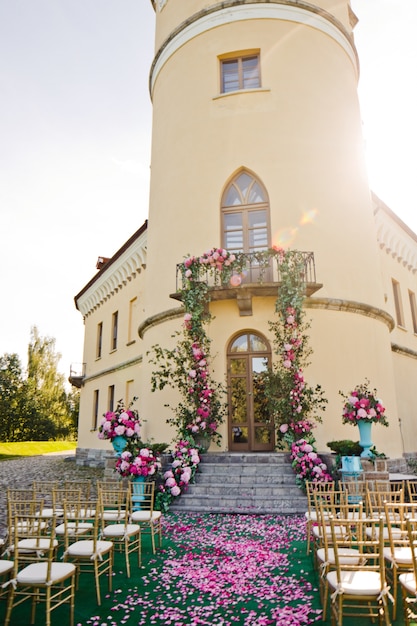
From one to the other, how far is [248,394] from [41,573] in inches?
331

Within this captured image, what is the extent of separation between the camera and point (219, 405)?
12086mm

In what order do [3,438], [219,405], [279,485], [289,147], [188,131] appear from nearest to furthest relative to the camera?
[279,485] → [219,405] → [289,147] → [188,131] → [3,438]

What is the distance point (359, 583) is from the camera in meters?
3.91

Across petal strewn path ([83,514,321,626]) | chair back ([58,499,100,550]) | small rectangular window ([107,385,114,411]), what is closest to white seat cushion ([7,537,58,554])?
chair back ([58,499,100,550])

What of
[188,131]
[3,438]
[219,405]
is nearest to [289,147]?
[188,131]

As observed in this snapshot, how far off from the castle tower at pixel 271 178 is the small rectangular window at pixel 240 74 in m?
0.03

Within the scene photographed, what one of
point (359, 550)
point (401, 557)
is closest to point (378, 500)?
point (359, 550)

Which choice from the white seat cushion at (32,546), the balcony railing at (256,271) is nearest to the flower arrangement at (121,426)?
the balcony railing at (256,271)

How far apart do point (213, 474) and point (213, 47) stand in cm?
1215

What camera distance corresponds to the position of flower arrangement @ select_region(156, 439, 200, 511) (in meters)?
9.90

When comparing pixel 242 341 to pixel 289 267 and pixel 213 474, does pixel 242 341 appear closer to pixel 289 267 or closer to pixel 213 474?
pixel 289 267

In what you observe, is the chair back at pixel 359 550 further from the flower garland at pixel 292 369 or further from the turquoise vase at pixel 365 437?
the flower garland at pixel 292 369

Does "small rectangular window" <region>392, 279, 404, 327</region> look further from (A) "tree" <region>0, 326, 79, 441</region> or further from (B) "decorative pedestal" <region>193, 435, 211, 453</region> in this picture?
(A) "tree" <region>0, 326, 79, 441</region>

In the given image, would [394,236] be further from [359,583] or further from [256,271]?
[359,583]
